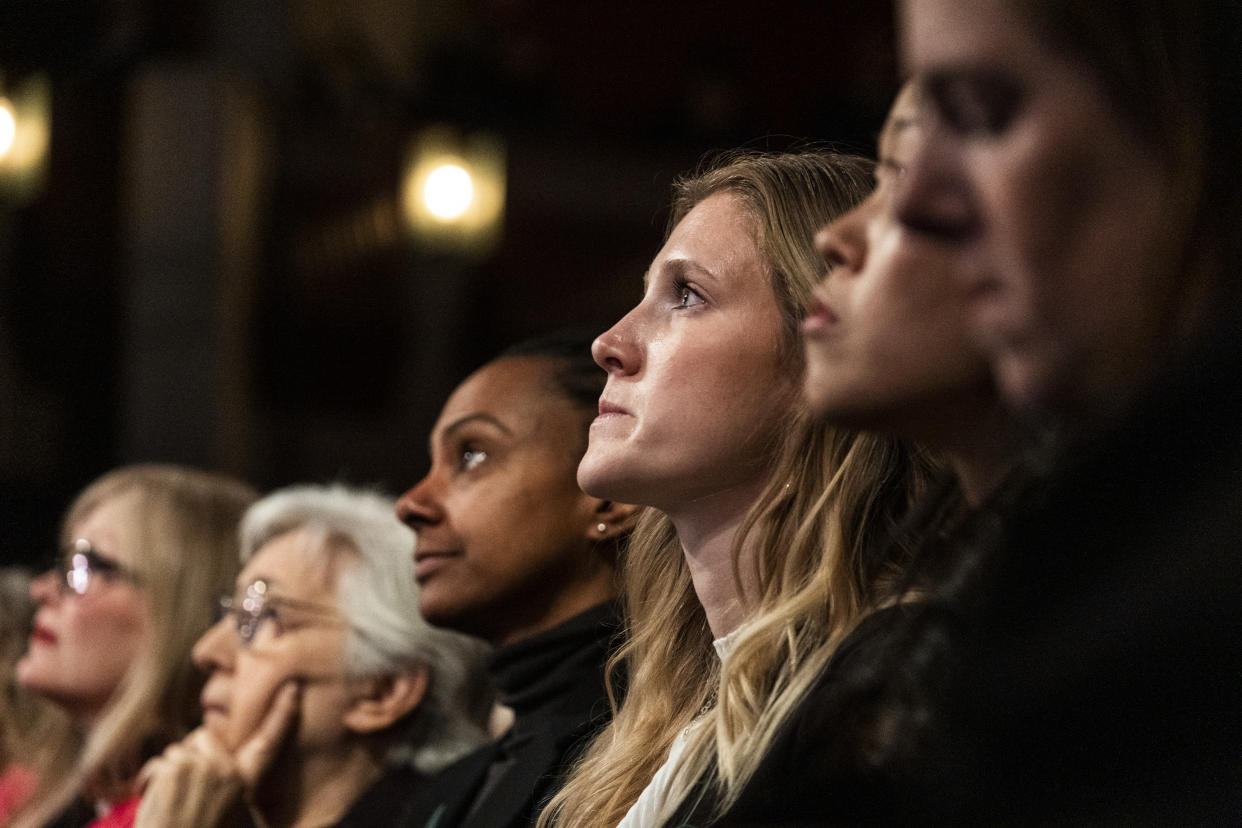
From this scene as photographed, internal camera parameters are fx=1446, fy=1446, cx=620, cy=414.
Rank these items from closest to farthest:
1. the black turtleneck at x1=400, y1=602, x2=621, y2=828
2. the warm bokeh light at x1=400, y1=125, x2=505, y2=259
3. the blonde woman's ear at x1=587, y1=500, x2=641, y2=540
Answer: the black turtleneck at x1=400, y1=602, x2=621, y2=828
the blonde woman's ear at x1=587, y1=500, x2=641, y2=540
the warm bokeh light at x1=400, y1=125, x2=505, y2=259

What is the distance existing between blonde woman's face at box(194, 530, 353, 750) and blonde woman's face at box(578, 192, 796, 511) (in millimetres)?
1253

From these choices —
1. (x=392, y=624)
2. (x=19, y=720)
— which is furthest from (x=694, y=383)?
(x=19, y=720)

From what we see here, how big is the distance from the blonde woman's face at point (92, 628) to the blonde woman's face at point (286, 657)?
1.69ft

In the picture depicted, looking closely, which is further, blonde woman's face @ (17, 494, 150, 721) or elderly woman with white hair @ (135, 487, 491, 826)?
blonde woman's face @ (17, 494, 150, 721)

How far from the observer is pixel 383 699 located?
111 inches

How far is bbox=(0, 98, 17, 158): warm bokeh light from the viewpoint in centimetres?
497

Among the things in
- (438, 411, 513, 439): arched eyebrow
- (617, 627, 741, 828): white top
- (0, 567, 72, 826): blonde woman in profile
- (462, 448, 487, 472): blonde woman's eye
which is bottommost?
(0, 567, 72, 826): blonde woman in profile

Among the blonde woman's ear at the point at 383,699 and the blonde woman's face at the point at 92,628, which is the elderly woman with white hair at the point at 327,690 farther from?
the blonde woman's face at the point at 92,628

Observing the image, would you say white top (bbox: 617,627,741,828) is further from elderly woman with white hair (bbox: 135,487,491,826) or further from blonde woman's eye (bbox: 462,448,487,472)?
elderly woman with white hair (bbox: 135,487,491,826)

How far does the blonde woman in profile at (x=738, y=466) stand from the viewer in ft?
5.20

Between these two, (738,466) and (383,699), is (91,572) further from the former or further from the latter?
(738,466)

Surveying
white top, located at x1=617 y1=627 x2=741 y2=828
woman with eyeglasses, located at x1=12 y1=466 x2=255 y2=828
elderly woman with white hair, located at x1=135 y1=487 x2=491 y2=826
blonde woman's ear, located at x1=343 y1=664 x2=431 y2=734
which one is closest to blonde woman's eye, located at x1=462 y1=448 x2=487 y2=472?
elderly woman with white hair, located at x1=135 y1=487 x2=491 y2=826

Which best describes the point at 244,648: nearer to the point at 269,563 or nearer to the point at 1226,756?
the point at 269,563

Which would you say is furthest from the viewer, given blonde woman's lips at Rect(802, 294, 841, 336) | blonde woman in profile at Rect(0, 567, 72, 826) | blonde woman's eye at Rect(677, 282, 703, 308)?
blonde woman in profile at Rect(0, 567, 72, 826)
